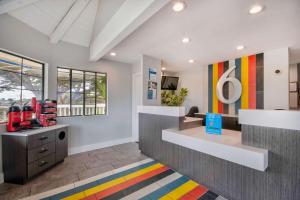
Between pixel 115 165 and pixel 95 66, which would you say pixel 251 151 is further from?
pixel 95 66

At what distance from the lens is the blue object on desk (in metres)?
2.30

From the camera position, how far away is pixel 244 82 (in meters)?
4.02

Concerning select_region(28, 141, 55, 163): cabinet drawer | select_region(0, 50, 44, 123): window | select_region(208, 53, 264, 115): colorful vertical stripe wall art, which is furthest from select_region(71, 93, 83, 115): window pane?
select_region(208, 53, 264, 115): colorful vertical stripe wall art

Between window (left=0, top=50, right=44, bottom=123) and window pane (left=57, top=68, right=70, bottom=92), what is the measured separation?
1.23 feet

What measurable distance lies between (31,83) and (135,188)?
3.09m

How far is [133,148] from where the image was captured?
4.05 meters

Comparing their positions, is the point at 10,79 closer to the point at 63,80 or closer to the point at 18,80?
the point at 18,80

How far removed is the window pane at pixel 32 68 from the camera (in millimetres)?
2866

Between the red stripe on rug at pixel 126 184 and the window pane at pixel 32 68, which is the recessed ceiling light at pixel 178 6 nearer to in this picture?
the red stripe on rug at pixel 126 184

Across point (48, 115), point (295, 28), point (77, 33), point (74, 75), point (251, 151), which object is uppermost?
point (77, 33)

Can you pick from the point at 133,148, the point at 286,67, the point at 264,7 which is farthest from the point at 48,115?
the point at 286,67

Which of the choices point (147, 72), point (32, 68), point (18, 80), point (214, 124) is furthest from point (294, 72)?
point (18, 80)

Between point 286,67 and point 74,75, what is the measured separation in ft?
17.9

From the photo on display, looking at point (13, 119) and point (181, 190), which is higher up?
point (13, 119)
